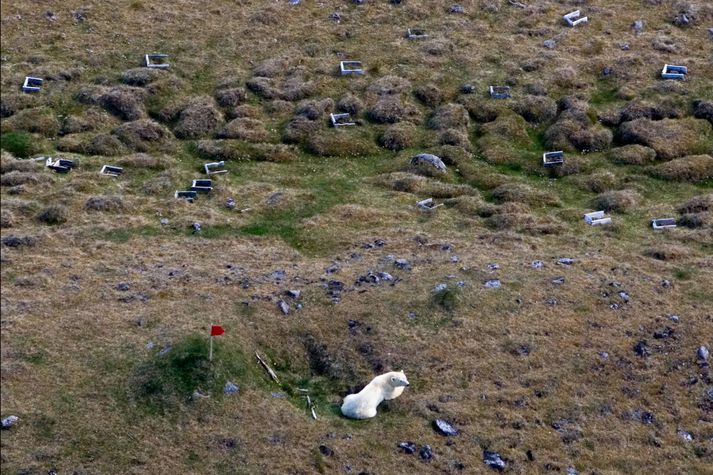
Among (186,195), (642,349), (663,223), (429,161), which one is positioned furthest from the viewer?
(429,161)

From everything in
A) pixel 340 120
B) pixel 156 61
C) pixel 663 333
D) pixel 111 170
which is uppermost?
pixel 156 61

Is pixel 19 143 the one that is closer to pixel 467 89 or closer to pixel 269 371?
pixel 269 371

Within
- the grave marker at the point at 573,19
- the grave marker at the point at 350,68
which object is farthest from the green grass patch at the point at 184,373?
the grave marker at the point at 573,19

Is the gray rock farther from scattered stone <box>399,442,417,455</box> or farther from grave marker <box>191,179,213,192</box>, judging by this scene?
scattered stone <box>399,442,417,455</box>

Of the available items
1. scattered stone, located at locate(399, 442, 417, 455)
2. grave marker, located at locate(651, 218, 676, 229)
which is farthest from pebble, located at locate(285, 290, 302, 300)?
grave marker, located at locate(651, 218, 676, 229)

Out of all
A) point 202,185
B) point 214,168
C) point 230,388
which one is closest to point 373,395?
point 230,388

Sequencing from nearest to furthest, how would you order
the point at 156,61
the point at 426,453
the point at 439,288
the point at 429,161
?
1. the point at 426,453
2. the point at 439,288
3. the point at 429,161
4. the point at 156,61

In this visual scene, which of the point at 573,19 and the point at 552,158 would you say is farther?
the point at 573,19
